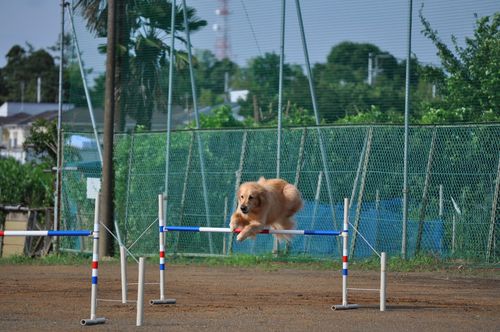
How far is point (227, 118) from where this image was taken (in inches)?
1005

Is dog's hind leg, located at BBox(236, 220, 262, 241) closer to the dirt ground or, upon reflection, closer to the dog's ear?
the dog's ear

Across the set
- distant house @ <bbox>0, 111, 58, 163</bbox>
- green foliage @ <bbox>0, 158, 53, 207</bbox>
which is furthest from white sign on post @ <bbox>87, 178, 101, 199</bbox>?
distant house @ <bbox>0, 111, 58, 163</bbox>

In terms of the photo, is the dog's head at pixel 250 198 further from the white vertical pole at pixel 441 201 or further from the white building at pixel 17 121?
the white building at pixel 17 121

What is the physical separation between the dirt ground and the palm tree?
5.57 meters

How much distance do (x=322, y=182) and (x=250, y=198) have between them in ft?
21.4

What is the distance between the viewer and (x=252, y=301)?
41.2 ft

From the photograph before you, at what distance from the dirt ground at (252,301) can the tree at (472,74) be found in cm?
371

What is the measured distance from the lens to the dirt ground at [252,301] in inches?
404

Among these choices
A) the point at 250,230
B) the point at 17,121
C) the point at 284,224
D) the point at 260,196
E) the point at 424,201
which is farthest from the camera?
the point at 17,121

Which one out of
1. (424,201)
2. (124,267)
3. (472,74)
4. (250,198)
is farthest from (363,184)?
(124,267)

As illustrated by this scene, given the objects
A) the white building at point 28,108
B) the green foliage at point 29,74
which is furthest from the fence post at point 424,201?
the green foliage at point 29,74

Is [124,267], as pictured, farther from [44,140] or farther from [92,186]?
[44,140]

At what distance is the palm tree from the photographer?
21938 millimetres

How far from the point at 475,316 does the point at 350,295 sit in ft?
8.42
